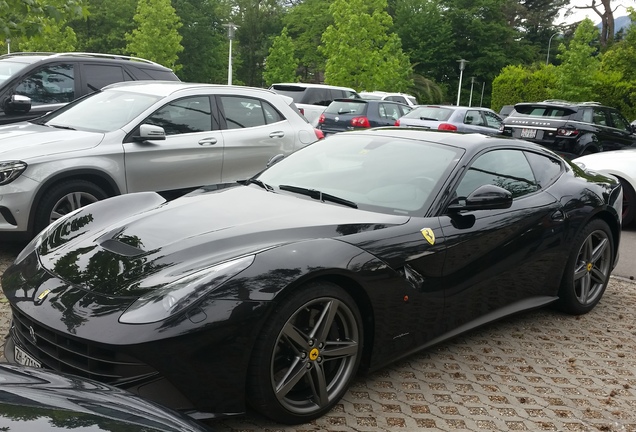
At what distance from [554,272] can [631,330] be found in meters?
0.92

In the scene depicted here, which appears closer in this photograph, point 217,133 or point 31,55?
point 217,133

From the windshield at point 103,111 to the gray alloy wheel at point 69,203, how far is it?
2.61 ft

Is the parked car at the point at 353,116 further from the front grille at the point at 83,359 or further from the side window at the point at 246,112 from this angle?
the front grille at the point at 83,359

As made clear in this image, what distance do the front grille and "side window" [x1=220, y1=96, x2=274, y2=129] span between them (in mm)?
4634

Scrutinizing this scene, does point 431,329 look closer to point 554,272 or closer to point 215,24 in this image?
point 554,272

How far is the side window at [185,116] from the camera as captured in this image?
6758 millimetres

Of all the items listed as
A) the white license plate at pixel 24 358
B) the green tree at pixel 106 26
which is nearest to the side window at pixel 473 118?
the white license plate at pixel 24 358

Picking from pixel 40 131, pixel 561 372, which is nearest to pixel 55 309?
pixel 561 372

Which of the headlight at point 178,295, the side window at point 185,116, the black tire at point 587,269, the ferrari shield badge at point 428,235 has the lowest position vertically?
the black tire at point 587,269

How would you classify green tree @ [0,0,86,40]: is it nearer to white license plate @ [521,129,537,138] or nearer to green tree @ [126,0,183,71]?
white license plate @ [521,129,537,138]

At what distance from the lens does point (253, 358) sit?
2955mm

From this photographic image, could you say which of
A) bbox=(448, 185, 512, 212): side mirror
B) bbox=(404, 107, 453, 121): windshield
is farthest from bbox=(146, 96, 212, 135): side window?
bbox=(404, 107, 453, 121): windshield

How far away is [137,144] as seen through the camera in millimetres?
6406

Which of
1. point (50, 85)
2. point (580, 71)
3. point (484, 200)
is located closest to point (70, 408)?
point (484, 200)
